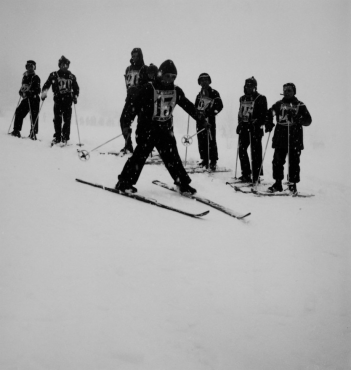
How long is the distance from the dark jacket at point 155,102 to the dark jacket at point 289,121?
2.98 metres

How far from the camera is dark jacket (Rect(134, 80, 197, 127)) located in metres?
4.79

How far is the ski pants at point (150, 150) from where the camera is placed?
4.86m

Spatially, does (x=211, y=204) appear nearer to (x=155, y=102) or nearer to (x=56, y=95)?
(x=155, y=102)

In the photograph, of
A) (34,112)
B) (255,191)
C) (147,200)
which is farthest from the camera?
(34,112)

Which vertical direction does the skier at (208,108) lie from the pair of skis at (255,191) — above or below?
above

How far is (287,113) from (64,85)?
6347mm

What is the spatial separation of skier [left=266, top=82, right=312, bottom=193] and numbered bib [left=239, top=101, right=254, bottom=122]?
48 cm

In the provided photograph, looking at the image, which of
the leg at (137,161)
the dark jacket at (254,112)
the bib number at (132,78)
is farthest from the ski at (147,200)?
the bib number at (132,78)

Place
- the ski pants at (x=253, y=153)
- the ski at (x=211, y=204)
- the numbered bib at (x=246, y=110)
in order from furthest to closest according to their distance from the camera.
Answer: the ski pants at (x=253, y=153)
the numbered bib at (x=246, y=110)
the ski at (x=211, y=204)

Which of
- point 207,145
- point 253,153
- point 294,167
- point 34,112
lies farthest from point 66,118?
point 294,167

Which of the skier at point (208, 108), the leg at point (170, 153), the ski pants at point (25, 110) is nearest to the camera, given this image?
the leg at point (170, 153)

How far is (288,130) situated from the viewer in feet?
21.6

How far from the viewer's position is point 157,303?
7.07ft

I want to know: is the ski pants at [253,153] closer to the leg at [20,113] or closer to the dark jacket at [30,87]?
the dark jacket at [30,87]
